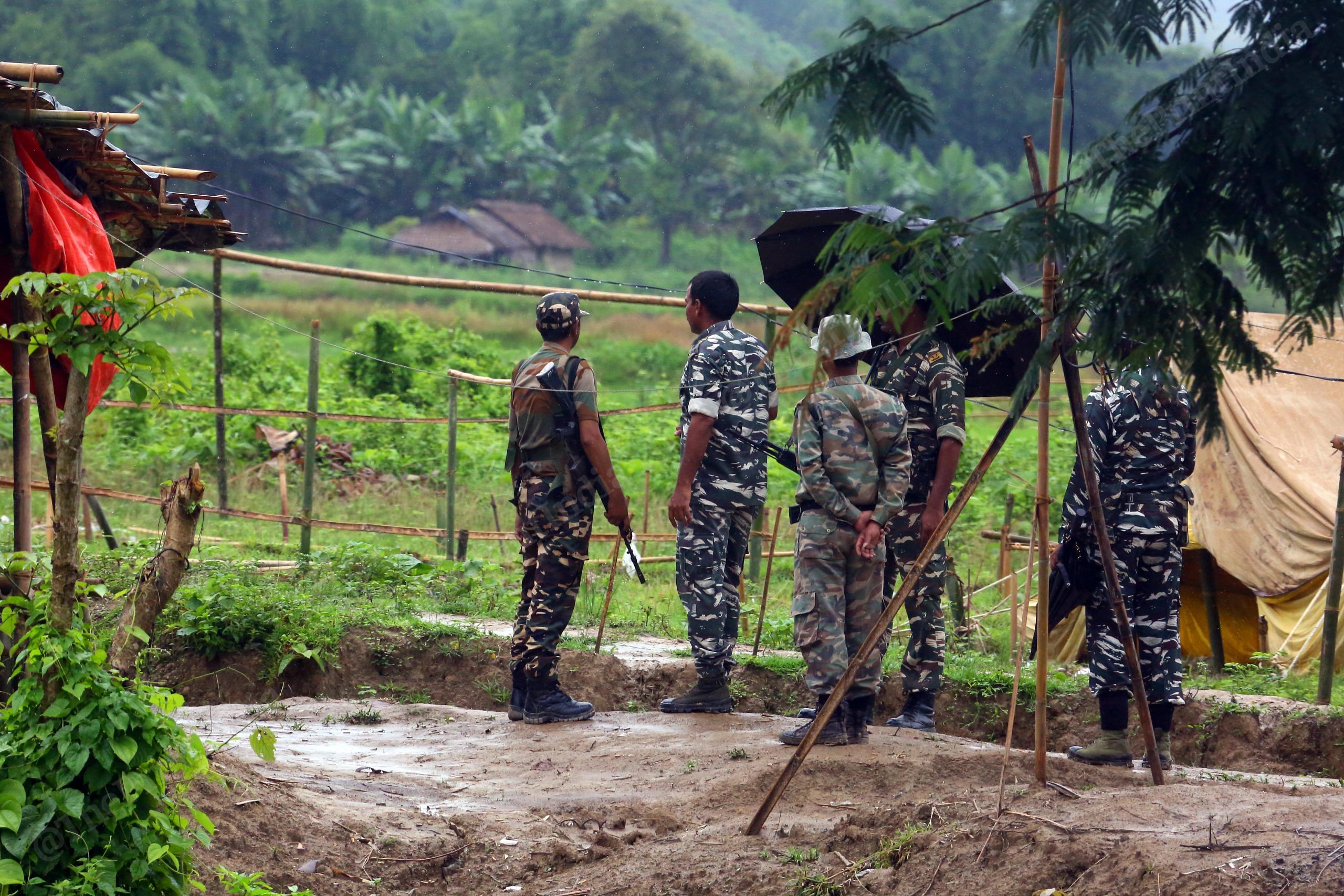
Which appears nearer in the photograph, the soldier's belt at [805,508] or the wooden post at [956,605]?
the soldier's belt at [805,508]

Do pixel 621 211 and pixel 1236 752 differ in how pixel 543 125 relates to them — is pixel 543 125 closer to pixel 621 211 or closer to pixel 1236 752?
pixel 621 211

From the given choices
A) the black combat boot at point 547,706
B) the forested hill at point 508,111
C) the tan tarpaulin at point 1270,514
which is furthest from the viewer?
the forested hill at point 508,111

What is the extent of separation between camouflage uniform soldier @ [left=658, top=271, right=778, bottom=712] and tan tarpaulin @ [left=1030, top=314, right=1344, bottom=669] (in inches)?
126

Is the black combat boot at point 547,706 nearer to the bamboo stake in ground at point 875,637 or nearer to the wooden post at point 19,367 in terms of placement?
the bamboo stake in ground at point 875,637

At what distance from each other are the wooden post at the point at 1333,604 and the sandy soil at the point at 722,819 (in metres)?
1.20

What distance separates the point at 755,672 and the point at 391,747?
1.94 meters

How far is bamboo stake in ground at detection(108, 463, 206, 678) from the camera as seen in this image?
336 cm

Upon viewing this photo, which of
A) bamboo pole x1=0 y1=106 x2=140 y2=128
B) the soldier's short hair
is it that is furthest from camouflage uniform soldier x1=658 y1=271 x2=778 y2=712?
bamboo pole x1=0 y1=106 x2=140 y2=128

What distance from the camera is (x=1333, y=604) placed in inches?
237

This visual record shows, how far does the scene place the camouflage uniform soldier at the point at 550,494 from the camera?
5.26 meters

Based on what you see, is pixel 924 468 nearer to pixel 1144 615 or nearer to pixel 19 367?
pixel 1144 615

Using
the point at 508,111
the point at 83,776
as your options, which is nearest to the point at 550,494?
the point at 83,776

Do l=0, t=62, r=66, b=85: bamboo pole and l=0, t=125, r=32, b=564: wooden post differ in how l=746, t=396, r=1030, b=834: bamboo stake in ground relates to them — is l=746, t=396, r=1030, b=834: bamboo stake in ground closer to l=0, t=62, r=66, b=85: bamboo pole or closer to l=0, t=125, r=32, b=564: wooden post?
l=0, t=125, r=32, b=564: wooden post

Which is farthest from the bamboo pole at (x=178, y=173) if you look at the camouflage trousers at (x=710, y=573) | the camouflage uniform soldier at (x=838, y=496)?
the camouflage uniform soldier at (x=838, y=496)
